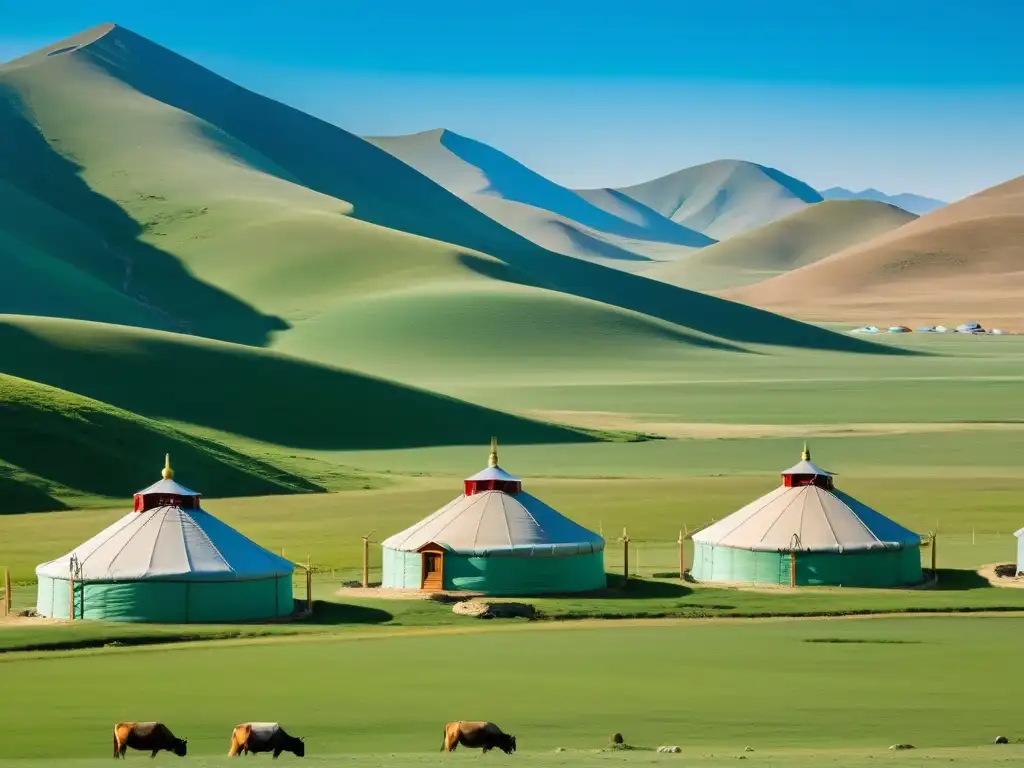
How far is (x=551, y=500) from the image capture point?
6944cm

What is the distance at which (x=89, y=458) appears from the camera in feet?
249

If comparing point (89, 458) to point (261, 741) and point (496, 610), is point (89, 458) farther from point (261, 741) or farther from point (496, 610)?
point (261, 741)

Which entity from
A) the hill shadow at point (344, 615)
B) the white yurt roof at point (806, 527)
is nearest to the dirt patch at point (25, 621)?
the hill shadow at point (344, 615)

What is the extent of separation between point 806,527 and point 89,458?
114 feet

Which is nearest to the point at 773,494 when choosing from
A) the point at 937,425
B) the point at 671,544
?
the point at 671,544

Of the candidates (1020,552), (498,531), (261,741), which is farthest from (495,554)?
(261,741)

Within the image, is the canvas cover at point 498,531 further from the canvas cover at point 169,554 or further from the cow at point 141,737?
the cow at point 141,737

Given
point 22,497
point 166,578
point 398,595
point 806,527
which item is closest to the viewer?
point 166,578

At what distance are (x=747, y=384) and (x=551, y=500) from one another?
7619 centimetres

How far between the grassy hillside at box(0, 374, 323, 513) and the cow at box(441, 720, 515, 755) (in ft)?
143

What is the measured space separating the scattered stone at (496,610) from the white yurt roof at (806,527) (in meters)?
7.32

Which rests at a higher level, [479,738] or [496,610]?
[496,610]

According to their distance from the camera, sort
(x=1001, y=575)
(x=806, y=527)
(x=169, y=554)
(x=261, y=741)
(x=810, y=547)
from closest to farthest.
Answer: (x=261, y=741) < (x=169, y=554) < (x=810, y=547) < (x=806, y=527) < (x=1001, y=575)

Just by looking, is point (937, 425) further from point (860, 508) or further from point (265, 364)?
point (860, 508)
